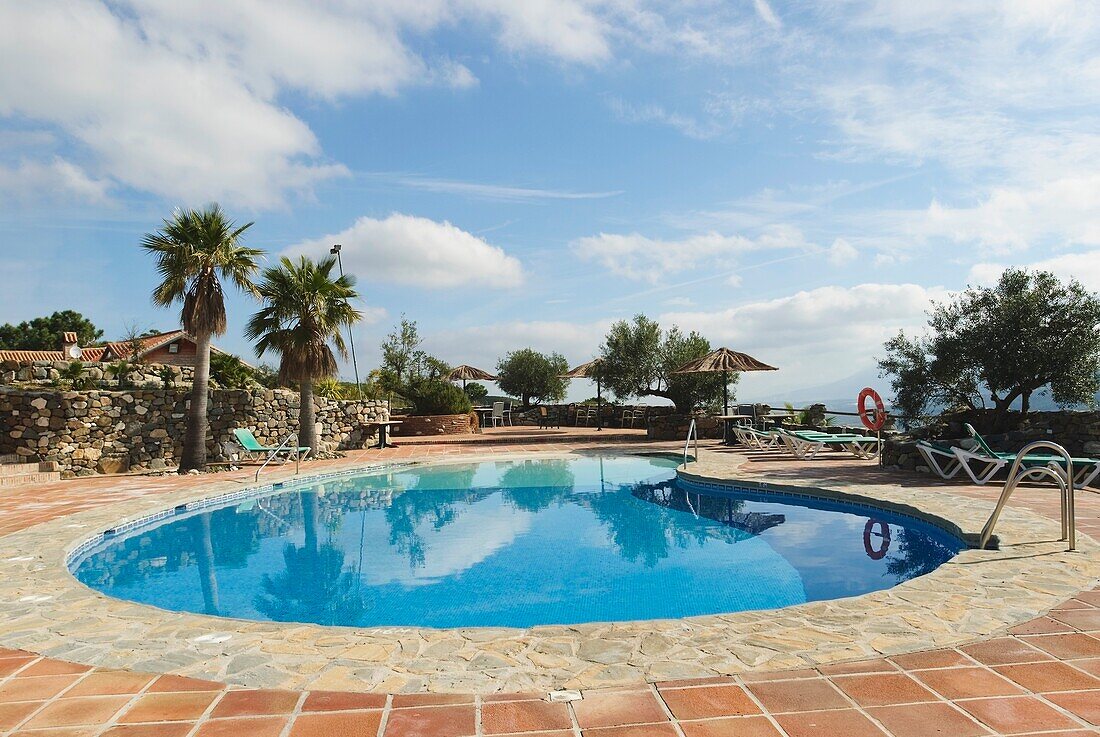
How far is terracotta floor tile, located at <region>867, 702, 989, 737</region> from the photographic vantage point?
95.7 inches

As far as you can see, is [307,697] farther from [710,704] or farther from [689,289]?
[689,289]

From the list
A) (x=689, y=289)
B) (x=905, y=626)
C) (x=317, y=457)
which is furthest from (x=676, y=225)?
(x=905, y=626)

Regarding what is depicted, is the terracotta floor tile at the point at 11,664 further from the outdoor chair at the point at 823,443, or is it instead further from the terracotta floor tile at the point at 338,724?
the outdoor chair at the point at 823,443

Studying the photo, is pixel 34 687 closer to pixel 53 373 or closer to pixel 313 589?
pixel 313 589

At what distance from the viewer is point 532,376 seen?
33062 mm

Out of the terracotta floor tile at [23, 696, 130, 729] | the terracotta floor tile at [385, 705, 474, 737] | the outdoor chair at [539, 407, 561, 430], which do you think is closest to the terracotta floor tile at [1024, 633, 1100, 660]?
the terracotta floor tile at [385, 705, 474, 737]

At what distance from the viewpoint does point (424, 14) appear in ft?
31.2

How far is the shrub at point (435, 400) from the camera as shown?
2252 centimetres

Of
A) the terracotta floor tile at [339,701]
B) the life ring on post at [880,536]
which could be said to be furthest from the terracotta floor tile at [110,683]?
the life ring on post at [880,536]

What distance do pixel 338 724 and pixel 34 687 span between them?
1593 mm

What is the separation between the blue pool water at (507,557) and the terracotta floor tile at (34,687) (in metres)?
2.11

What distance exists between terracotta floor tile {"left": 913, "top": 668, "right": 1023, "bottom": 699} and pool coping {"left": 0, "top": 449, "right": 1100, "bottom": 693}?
292mm

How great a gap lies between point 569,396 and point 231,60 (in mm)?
25132

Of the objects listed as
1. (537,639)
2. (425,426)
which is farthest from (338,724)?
(425,426)
